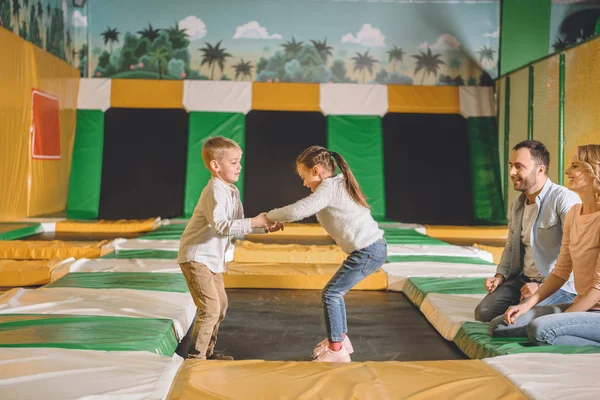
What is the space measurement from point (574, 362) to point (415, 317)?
1.26 m

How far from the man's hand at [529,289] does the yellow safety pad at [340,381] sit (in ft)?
2.13

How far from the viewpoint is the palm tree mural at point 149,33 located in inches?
305

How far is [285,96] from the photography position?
7445 millimetres

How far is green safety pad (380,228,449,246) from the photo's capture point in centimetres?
516

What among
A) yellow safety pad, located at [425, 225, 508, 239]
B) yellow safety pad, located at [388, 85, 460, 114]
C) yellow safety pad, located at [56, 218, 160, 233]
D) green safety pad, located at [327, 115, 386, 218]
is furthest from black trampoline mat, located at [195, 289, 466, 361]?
yellow safety pad, located at [388, 85, 460, 114]

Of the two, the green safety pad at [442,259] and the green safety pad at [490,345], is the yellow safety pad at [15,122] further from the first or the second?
the green safety pad at [490,345]

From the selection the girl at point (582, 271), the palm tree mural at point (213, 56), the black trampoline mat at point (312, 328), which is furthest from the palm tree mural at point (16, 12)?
the girl at point (582, 271)

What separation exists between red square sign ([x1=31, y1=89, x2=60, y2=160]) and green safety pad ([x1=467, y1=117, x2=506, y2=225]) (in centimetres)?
500

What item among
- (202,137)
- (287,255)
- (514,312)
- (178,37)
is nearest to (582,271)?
(514,312)

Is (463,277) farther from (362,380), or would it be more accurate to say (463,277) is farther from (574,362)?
(362,380)

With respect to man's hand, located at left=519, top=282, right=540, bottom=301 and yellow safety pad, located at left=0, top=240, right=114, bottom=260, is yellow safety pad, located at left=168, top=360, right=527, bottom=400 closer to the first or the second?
man's hand, located at left=519, top=282, right=540, bottom=301

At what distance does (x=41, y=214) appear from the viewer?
6.52m

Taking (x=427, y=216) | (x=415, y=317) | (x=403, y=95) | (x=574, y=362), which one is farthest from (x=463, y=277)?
(x=403, y=95)

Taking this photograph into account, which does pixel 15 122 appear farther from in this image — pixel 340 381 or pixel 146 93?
pixel 340 381
